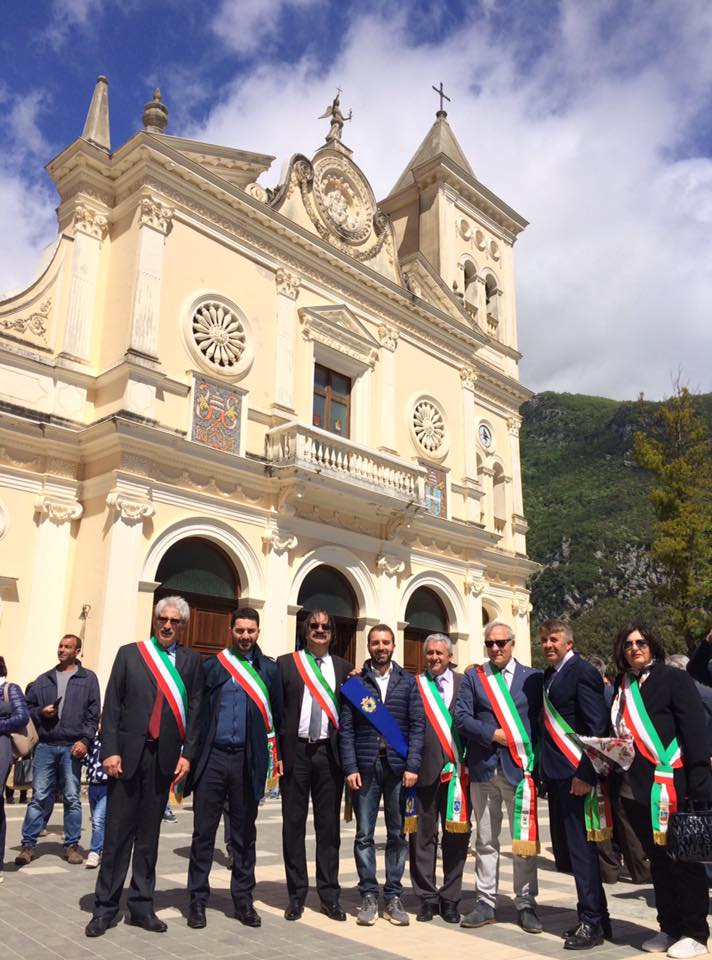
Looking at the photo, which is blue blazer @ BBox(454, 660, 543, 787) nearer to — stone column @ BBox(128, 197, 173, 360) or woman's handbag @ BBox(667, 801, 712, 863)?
woman's handbag @ BBox(667, 801, 712, 863)

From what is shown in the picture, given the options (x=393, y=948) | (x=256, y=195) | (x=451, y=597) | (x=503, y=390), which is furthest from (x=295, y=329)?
(x=393, y=948)

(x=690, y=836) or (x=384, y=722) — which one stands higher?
(x=384, y=722)

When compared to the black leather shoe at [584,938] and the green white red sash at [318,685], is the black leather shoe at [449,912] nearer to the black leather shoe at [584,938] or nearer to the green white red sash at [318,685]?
the black leather shoe at [584,938]

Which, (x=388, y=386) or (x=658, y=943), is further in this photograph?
(x=388, y=386)

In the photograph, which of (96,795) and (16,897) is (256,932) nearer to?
(16,897)

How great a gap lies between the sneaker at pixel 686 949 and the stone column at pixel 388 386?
14.3 meters

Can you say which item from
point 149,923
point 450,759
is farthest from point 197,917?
point 450,759

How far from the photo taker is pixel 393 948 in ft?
15.4

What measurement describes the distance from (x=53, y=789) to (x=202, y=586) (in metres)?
7.24

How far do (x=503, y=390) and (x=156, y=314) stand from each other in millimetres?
12356

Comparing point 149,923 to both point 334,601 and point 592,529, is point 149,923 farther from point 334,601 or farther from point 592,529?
point 592,529

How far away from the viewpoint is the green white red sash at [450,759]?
556 centimetres

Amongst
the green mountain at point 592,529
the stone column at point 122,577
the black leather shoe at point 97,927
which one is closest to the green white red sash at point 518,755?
the black leather shoe at point 97,927

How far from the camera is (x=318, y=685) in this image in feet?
18.9
